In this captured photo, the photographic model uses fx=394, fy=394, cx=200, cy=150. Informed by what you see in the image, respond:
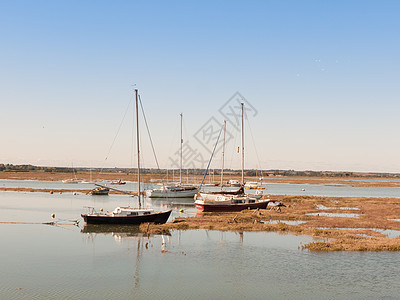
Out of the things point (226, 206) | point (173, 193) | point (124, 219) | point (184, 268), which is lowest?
point (184, 268)

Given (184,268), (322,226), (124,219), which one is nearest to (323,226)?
(322,226)

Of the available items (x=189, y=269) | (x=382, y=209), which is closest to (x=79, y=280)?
(x=189, y=269)

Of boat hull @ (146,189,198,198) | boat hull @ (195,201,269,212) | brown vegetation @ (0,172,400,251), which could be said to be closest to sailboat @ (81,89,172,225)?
brown vegetation @ (0,172,400,251)

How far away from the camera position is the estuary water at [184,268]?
2533 cm

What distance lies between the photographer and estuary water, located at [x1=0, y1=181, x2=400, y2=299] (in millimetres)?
25328

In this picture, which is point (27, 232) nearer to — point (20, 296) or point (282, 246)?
point (20, 296)

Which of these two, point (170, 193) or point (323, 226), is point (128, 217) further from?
point (170, 193)

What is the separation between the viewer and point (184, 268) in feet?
101

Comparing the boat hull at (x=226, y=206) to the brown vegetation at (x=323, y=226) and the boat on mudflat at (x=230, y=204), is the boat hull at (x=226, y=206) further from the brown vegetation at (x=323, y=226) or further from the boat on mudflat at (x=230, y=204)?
the brown vegetation at (x=323, y=226)

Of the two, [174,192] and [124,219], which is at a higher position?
[124,219]

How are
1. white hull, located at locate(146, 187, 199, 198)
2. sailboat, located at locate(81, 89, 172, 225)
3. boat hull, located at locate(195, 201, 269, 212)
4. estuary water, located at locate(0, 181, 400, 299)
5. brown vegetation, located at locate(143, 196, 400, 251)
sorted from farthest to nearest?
1. white hull, located at locate(146, 187, 199, 198)
2. boat hull, located at locate(195, 201, 269, 212)
3. sailboat, located at locate(81, 89, 172, 225)
4. brown vegetation, located at locate(143, 196, 400, 251)
5. estuary water, located at locate(0, 181, 400, 299)

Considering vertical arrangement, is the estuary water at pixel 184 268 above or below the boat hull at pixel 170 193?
below

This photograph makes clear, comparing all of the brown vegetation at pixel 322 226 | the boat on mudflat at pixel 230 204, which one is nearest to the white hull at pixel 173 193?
the boat on mudflat at pixel 230 204

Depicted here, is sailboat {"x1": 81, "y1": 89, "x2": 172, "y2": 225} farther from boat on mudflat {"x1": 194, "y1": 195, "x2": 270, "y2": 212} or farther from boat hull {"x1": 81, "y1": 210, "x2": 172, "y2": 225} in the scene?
boat on mudflat {"x1": 194, "y1": 195, "x2": 270, "y2": 212}
